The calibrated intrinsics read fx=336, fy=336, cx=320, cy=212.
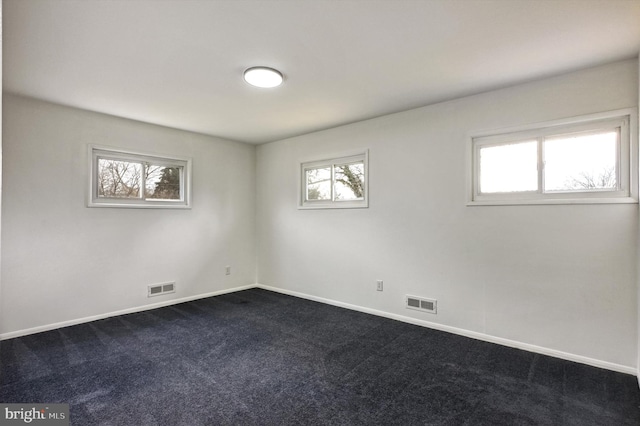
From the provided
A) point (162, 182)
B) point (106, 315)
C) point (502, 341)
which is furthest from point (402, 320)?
point (162, 182)

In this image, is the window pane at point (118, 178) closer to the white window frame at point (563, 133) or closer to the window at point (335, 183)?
the window at point (335, 183)

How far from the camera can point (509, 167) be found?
331 cm

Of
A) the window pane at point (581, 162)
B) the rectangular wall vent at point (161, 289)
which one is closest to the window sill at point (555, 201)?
the window pane at point (581, 162)

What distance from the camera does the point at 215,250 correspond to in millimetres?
5184

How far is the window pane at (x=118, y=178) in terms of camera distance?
162 inches

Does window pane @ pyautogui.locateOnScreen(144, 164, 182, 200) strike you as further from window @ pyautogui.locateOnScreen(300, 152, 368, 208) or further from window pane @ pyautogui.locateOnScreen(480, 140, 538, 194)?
window pane @ pyautogui.locateOnScreen(480, 140, 538, 194)

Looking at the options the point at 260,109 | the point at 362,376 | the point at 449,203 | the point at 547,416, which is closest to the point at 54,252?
the point at 260,109

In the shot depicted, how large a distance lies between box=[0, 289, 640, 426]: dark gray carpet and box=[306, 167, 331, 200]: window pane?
1955 millimetres

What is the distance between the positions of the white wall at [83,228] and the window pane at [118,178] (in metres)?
0.22

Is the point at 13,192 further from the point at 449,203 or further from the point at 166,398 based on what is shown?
the point at 449,203

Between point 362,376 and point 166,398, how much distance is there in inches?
56.2

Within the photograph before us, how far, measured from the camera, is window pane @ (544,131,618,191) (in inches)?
112

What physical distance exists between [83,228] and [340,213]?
310 cm

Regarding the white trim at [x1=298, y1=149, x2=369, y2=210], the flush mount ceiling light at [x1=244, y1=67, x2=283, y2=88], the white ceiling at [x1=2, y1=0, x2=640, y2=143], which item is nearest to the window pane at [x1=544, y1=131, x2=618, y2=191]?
the white ceiling at [x1=2, y1=0, x2=640, y2=143]
